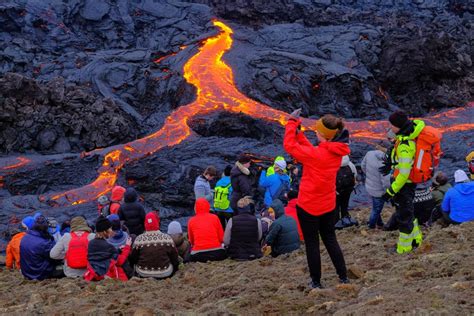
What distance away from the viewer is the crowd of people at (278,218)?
620 centimetres

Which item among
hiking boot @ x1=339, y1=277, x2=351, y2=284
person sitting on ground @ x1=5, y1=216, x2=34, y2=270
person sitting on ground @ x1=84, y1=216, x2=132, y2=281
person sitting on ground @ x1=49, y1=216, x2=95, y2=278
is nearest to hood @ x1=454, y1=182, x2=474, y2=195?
hiking boot @ x1=339, y1=277, x2=351, y2=284

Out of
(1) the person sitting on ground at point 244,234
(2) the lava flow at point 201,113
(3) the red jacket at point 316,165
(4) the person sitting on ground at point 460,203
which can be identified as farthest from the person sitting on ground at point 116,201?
(2) the lava flow at point 201,113

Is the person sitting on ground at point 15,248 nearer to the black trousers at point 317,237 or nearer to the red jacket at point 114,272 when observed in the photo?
the red jacket at point 114,272

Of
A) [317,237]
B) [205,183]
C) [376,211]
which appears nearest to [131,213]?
[205,183]

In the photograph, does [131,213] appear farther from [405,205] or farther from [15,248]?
[405,205]

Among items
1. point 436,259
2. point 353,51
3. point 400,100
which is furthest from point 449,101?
point 436,259

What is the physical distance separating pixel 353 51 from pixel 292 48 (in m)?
4.74

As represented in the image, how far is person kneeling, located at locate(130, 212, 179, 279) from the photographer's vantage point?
859 cm

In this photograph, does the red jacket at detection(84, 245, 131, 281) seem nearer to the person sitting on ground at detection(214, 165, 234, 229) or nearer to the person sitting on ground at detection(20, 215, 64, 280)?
the person sitting on ground at detection(20, 215, 64, 280)

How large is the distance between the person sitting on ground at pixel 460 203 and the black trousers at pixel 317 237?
4.69 meters

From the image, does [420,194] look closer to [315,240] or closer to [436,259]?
[436,259]

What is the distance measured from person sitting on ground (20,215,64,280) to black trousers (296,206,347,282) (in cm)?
532

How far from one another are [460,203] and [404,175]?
136 inches

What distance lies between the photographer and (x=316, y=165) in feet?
20.0
